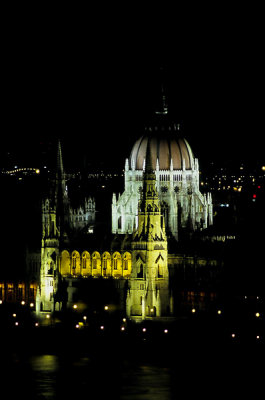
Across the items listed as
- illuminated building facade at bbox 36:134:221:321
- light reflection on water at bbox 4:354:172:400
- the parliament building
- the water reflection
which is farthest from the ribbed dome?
the water reflection

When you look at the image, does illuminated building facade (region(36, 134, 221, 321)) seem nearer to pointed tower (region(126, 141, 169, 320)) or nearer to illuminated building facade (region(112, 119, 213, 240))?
pointed tower (region(126, 141, 169, 320))

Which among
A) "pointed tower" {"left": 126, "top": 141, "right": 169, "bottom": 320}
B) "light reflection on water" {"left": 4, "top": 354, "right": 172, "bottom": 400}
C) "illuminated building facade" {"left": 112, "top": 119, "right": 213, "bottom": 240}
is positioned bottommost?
"light reflection on water" {"left": 4, "top": 354, "right": 172, "bottom": 400}

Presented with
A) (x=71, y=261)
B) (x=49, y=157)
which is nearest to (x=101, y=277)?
(x=71, y=261)

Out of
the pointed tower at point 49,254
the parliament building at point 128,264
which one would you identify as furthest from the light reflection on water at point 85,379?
the pointed tower at point 49,254

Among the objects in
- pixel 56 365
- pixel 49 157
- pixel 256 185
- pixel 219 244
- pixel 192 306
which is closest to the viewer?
pixel 56 365

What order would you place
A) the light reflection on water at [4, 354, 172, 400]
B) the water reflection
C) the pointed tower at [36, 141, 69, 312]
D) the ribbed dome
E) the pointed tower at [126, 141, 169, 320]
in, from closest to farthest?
the light reflection on water at [4, 354, 172, 400] → the water reflection → the pointed tower at [126, 141, 169, 320] → the pointed tower at [36, 141, 69, 312] → the ribbed dome

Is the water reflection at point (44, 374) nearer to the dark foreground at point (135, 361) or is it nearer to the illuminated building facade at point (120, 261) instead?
the dark foreground at point (135, 361)

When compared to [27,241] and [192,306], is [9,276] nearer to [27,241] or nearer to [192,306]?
[27,241]
